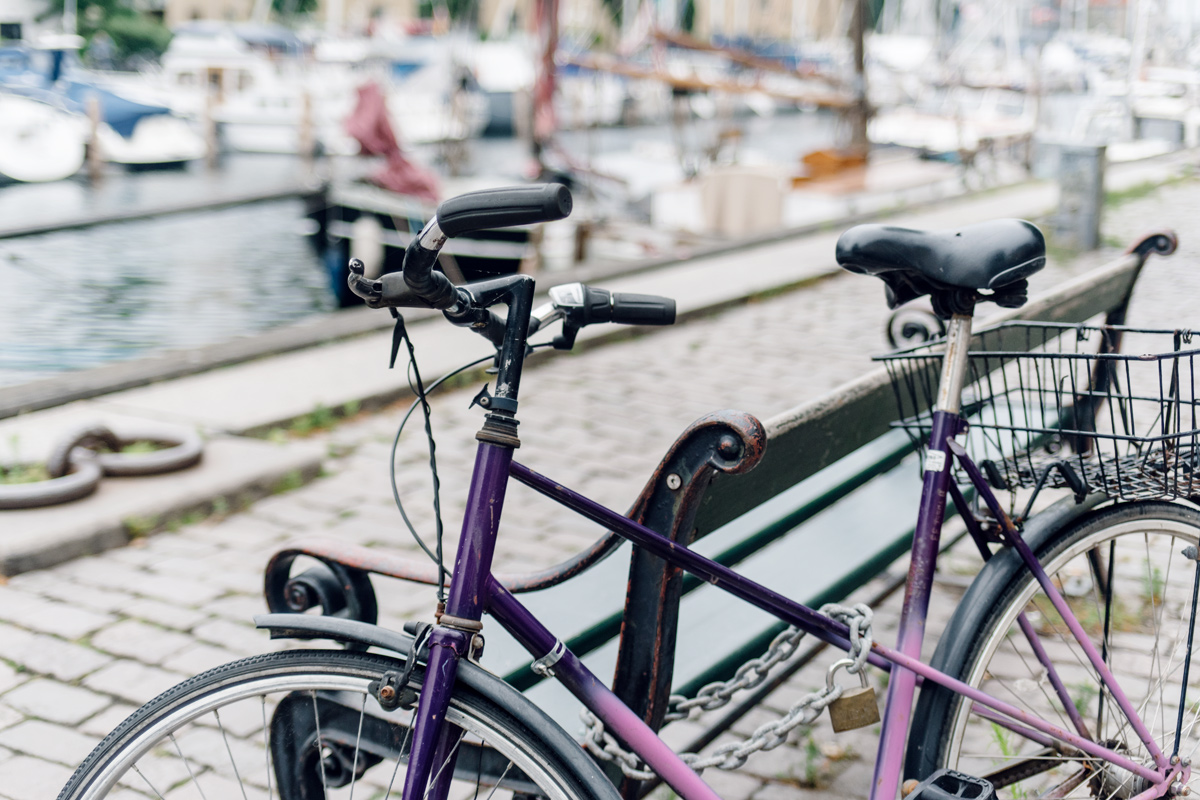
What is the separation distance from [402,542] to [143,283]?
11704mm

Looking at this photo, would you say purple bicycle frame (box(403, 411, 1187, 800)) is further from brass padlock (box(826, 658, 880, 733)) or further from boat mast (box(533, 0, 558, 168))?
boat mast (box(533, 0, 558, 168))

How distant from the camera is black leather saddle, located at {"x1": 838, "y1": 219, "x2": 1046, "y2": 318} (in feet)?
6.64

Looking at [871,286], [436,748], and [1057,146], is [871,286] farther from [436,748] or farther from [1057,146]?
[436,748]

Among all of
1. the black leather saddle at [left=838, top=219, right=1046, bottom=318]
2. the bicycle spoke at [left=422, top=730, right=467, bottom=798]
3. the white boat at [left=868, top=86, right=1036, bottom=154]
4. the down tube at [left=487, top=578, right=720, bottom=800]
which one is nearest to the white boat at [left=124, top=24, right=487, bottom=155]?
the white boat at [left=868, top=86, right=1036, bottom=154]

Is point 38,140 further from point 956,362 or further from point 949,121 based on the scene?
point 956,362

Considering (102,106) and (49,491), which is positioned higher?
(102,106)

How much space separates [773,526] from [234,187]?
24.7m

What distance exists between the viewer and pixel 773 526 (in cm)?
265

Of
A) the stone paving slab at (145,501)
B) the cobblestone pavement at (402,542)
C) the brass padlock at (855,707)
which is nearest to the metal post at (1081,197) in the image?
the cobblestone pavement at (402,542)

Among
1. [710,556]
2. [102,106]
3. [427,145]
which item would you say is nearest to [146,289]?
[710,556]

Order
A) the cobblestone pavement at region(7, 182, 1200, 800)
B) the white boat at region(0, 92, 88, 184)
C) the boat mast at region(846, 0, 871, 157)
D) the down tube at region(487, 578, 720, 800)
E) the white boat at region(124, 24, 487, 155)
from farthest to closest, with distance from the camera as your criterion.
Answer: the white boat at region(124, 24, 487, 155), the white boat at region(0, 92, 88, 184), the boat mast at region(846, 0, 871, 157), the cobblestone pavement at region(7, 182, 1200, 800), the down tube at region(487, 578, 720, 800)

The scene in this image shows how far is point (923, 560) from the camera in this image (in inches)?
82.6

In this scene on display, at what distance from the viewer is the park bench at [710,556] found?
193 cm

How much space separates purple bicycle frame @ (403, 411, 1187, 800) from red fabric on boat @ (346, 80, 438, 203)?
1362cm
